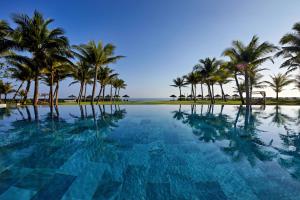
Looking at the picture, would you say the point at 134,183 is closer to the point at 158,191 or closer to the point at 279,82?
the point at 158,191

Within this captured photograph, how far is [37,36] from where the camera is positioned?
13266 mm

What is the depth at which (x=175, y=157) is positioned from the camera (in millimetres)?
3664

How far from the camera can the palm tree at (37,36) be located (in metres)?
12.7

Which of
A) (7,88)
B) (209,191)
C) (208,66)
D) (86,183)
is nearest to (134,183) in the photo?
(86,183)

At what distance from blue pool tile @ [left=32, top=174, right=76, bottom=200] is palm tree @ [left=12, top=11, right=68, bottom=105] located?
14167 mm

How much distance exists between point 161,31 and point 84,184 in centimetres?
1886

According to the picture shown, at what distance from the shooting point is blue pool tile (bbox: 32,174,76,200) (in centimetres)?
214

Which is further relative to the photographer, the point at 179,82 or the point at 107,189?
the point at 179,82

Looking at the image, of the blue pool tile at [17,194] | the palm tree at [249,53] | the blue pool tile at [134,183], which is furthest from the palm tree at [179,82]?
the blue pool tile at [17,194]

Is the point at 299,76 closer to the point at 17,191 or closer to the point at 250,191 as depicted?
the point at 250,191

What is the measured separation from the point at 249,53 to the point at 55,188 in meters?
19.0

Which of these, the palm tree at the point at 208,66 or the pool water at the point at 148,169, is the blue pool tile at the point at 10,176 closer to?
the pool water at the point at 148,169

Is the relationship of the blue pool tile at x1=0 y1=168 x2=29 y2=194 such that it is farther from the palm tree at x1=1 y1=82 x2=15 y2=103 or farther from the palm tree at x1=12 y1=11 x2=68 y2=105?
the palm tree at x1=1 y1=82 x2=15 y2=103

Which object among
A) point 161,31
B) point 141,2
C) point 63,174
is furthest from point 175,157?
point 161,31
